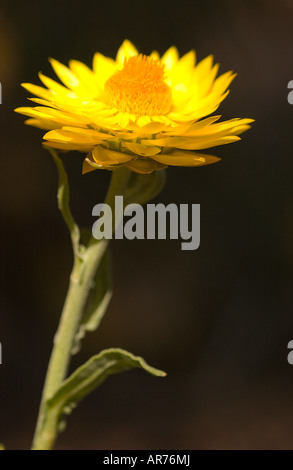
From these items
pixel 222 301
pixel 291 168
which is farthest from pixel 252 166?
pixel 222 301

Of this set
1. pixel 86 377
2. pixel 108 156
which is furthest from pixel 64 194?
pixel 86 377

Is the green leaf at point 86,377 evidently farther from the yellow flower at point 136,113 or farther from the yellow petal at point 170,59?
the yellow petal at point 170,59

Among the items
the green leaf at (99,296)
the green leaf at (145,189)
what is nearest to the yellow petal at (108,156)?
the green leaf at (145,189)

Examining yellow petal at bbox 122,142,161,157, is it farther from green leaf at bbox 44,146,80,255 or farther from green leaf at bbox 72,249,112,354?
green leaf at bbox 72,249,112,354

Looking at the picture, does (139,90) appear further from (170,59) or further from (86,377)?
(86,377)

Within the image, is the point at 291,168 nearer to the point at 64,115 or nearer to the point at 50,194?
the point at 50,194

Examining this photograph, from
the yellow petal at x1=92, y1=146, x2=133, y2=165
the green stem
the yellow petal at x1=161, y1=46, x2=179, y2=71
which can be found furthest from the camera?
the yellow petal at x1=161, y1=46, x2=179, y2=71

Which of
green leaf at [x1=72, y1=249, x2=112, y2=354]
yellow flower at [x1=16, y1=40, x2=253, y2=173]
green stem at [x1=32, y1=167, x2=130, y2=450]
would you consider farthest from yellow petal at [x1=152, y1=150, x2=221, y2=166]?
green leaf at [x1=72, y1=249, x2=112, y2=354]
